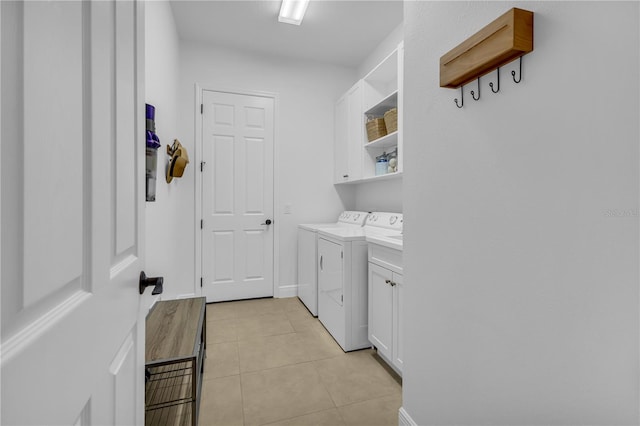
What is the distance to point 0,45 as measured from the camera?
308 millimetres

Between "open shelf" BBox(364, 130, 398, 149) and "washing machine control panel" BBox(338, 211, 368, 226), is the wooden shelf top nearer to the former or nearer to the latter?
"washing machine control panel" BBox(338, 211, 368, 226)

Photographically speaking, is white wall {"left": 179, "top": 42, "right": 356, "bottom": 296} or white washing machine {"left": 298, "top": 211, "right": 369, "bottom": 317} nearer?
white washing machine {"left": 298, "top": 211, "right": 369, "bottom": 317}

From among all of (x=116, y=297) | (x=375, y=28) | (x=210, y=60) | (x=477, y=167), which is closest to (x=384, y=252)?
(x=477, y=167)

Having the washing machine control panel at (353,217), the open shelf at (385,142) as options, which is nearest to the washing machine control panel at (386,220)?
the washing machine control panel at (353,217)

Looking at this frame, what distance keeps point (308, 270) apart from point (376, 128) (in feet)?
5.07

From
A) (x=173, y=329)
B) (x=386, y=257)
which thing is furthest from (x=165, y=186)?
(x=386, y=257)

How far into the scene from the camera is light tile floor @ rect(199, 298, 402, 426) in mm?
1618

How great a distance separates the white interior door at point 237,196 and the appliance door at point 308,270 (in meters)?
0.36

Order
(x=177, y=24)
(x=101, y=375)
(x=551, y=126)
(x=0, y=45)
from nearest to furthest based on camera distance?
(x=0, y=45) < (x=101, y=375) < (x=551, y=126) < (x=177, y=24)

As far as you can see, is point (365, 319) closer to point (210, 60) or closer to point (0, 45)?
point (0, 45)

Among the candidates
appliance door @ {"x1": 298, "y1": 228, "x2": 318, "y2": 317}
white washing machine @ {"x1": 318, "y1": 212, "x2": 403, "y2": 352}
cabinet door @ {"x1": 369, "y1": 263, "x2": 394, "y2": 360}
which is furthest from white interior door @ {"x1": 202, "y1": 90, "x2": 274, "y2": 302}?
cabinet door @ {"x1": 369, "y1": 263, "x2": 394, "y2": 360}

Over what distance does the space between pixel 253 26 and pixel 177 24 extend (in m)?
0.73

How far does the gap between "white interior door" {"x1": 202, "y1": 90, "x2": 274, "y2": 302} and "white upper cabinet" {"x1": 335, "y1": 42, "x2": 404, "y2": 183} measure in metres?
0.87

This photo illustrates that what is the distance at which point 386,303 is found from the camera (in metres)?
1.95
